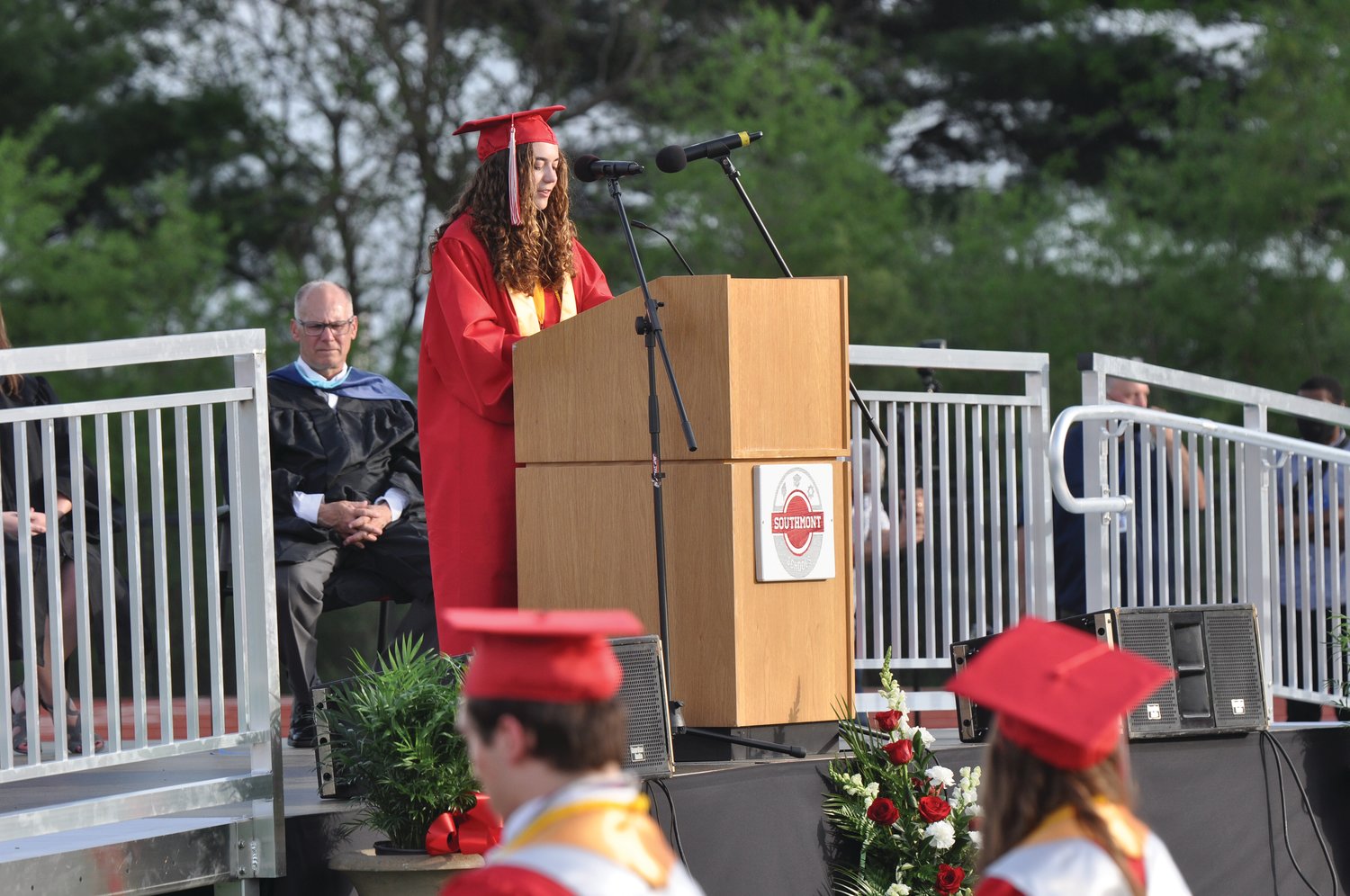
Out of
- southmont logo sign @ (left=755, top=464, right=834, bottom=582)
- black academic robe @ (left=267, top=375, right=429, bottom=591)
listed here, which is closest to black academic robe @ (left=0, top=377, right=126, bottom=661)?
black academic robe @ (left=267, top=375, right=429, bottom=591)

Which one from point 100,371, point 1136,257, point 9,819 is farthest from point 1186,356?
point 9,819

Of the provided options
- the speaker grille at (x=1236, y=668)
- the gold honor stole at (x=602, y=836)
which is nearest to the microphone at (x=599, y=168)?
the speaker grille at (x=1236, y=668)

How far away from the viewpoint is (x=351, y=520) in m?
6.01

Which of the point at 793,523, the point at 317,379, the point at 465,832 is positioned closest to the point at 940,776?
the point at 793,523

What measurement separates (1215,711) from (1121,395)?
7.27 feet

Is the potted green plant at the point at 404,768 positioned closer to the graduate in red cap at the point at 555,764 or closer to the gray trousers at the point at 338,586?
the gray trousers at the point at 338,586

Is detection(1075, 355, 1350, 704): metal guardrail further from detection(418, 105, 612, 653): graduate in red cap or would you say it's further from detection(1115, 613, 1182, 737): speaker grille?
detection(418, 105, 612, 653): graduate in red cap

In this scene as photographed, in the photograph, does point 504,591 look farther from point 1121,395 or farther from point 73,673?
point 73,673

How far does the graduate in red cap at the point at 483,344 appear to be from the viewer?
16.6 feet

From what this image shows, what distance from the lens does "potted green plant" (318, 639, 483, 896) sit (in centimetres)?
427

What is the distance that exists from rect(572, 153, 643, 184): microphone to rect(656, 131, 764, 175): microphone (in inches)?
3.0

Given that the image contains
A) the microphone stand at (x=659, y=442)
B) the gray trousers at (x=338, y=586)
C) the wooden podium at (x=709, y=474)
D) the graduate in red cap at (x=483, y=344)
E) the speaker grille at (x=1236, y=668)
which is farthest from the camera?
the gray trousers at (x=338, y=586)

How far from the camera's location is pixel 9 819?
3986mm

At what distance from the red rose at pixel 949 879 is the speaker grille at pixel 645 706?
0.82 metres
